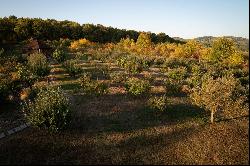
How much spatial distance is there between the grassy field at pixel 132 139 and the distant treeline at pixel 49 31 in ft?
173

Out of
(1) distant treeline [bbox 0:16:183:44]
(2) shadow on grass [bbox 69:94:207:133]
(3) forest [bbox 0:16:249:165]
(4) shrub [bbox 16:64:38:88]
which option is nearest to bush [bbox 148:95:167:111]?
(3) forest [bbox 0:16:249:165]

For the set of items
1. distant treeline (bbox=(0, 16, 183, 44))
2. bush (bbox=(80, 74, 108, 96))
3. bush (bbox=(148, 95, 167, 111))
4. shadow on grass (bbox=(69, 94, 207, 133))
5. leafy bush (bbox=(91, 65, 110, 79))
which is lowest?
shadow on grass (bbox=(69, 94, 207, 133))

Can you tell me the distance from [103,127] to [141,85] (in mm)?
7413

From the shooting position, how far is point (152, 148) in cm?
1543

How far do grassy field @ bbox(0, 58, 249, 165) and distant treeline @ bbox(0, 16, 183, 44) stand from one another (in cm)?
5264

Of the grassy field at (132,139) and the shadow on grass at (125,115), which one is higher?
the shadow on grass at (125,115)

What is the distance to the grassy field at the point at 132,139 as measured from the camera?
14312 mm

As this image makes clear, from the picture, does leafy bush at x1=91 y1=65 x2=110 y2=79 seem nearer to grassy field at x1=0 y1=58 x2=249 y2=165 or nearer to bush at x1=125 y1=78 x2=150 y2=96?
bush at x1=125 y1=78 x2=150 y2=96

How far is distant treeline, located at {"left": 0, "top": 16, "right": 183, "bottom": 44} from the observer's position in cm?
6862

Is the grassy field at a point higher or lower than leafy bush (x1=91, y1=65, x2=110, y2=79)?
lower

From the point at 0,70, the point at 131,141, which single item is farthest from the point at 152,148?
the point at 0,70

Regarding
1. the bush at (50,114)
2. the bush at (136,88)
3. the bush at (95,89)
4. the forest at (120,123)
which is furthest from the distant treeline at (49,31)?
the bush at (50,114)

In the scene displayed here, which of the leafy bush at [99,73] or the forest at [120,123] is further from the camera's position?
the leafy bush at [99,73]

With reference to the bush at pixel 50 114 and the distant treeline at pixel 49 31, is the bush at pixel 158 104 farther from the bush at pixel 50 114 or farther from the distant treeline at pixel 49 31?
the distant treeline at pixel 49 31
